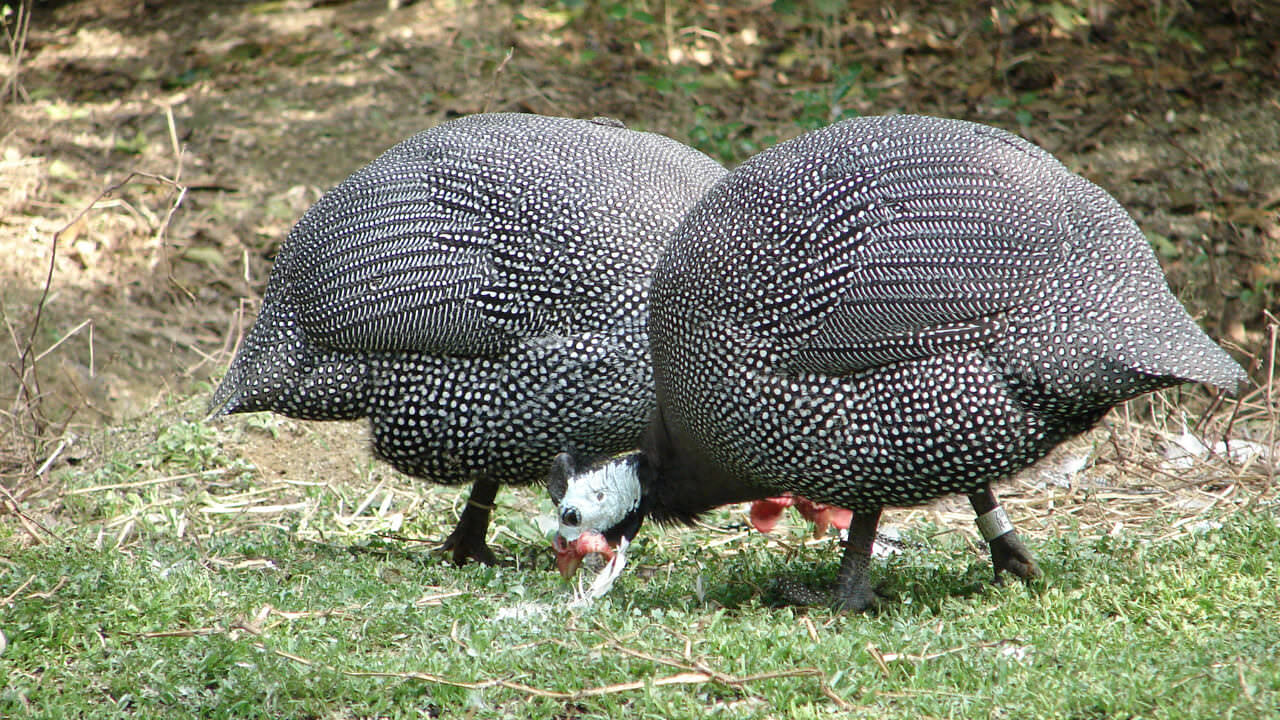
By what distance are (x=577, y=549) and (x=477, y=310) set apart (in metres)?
0.80

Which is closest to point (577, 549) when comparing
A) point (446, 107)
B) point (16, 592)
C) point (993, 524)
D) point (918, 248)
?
point (993, 524)

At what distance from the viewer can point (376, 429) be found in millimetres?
4207

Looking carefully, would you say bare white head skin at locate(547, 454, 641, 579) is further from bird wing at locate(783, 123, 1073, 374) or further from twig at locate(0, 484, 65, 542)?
twig at locate(0, 484, 65, 542)

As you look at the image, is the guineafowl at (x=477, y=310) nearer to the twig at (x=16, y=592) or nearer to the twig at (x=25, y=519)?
the twig at (x=25, y=519)

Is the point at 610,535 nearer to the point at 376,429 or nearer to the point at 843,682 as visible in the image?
the point at 376,429

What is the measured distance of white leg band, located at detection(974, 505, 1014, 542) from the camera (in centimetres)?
389

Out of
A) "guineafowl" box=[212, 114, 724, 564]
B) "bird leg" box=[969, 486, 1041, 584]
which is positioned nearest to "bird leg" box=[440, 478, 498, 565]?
A: "guineafowl" box=[212, 114, 724, 564]

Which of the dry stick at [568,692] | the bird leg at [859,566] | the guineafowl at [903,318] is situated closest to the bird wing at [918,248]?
the guineafowl at [903,318]

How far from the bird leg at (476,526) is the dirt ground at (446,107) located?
1291mm

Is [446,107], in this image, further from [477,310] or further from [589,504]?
[589,504]

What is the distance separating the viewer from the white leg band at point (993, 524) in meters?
3.89

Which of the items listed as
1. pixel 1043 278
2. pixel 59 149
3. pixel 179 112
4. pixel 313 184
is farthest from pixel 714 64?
pixel 1043 278

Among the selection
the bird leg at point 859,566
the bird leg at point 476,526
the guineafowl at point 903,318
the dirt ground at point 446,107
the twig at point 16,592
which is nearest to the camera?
the guineafowl at point 903,318

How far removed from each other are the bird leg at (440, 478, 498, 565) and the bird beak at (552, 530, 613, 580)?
479 mm
